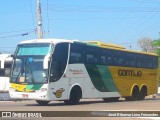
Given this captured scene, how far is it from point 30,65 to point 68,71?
207 cm

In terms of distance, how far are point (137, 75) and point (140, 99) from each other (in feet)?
6.12

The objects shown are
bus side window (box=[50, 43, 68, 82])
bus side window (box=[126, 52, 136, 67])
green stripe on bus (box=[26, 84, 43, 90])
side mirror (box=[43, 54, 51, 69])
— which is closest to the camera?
side mirror (box=[43, 54, 51, 69])

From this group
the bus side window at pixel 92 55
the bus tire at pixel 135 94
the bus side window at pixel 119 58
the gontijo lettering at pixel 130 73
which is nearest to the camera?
the bus side window at pixel 92 55

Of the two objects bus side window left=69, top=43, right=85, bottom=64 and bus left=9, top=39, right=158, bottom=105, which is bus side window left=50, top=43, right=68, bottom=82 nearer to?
bus left=9, top=39, right=158, bottom=105

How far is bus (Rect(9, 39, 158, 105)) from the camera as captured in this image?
2336cm

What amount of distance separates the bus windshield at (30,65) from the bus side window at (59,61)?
0.39 meters

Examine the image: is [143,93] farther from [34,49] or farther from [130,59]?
[34,49]

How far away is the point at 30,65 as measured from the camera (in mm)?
23594

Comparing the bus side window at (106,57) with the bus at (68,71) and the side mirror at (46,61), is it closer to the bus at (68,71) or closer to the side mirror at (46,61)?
the bus at (68,71)

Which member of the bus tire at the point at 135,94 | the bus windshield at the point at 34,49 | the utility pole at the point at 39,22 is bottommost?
the bus tire at the point at 135,94

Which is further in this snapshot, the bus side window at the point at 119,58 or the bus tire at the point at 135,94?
the bus tire at the point at 135,94

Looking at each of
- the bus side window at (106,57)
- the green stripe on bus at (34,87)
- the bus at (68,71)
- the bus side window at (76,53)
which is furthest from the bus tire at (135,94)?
the green stripe on bus at (34,87)

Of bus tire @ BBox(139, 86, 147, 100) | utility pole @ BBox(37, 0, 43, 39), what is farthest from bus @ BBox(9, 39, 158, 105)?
utility pole @ BBox(37, 0, 43, 39)

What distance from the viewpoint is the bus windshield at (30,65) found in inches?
920
